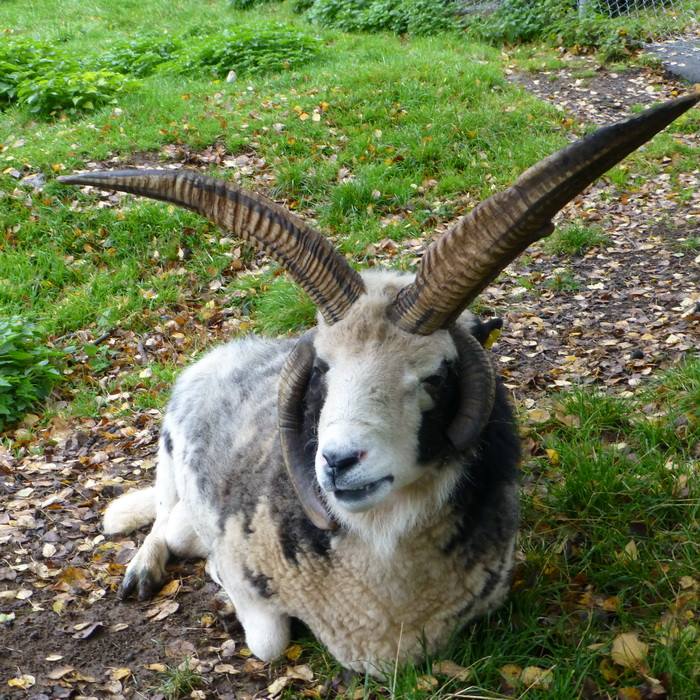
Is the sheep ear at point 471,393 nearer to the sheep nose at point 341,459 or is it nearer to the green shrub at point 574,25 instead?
the sheep nose at point 341,459

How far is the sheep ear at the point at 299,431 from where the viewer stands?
13.1ft

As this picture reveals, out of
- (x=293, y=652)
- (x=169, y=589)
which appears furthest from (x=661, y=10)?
(x=293, y=652)

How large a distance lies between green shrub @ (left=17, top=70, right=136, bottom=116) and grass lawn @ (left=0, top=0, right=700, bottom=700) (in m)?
0.21

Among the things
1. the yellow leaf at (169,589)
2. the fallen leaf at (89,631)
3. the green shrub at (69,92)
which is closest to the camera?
the fallen leaf at (89,631)

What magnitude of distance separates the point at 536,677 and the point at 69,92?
12050 millimetres

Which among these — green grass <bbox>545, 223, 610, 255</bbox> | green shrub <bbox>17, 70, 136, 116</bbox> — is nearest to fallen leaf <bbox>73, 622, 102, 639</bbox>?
green grass <bbox>545, 223, 610, 255</bbox>

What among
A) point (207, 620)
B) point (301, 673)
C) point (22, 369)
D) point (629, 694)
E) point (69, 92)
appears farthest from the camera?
point (69, 92)

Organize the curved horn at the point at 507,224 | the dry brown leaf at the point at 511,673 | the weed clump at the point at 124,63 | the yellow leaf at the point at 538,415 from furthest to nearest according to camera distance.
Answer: the weed clump at the point at 124,63, the yellow leaf at the point at 538,415, the dry brown leaf at the point at 511,673, the curved horn at the point at 507,224

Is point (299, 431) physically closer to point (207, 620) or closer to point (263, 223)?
point (263, 223)

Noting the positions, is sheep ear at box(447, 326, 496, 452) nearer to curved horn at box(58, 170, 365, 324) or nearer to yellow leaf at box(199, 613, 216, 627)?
curved horn at box(58, 170, 365, 324)

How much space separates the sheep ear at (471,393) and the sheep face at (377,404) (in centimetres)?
4

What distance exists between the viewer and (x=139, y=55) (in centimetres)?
1595

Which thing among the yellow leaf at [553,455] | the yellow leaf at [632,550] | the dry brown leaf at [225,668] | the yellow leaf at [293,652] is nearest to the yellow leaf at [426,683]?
the yellow leaf at [293,652]

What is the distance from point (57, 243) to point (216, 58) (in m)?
6.73
